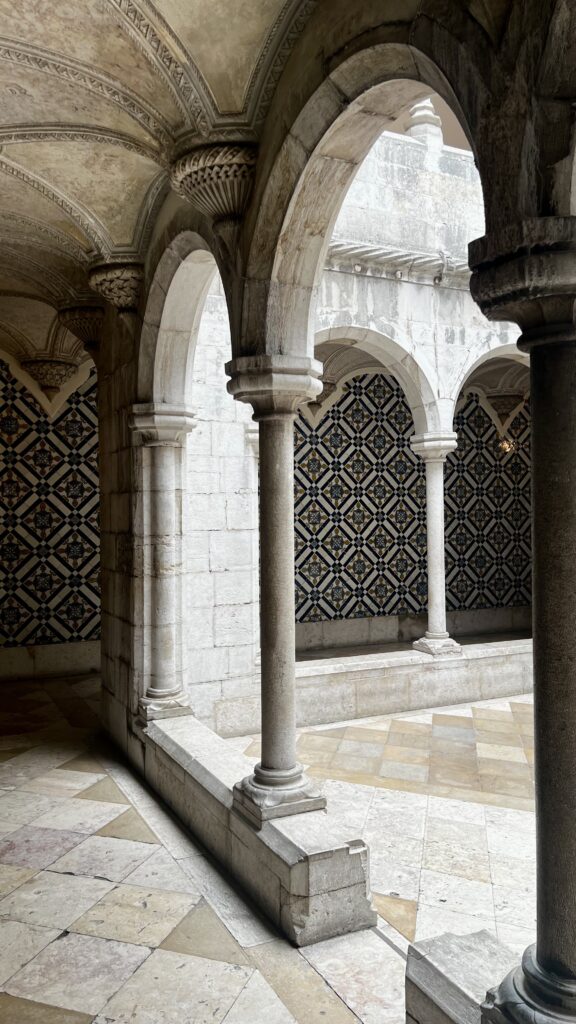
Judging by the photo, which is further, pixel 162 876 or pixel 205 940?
pixel 162 876

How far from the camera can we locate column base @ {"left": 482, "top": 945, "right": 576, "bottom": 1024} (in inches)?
67.3

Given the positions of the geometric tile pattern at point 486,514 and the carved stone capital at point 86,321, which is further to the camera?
the geometric tile pattern at point 486,514

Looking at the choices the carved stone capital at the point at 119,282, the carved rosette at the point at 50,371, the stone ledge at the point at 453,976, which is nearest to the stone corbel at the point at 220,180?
the carved stone capital at the point at 119,282

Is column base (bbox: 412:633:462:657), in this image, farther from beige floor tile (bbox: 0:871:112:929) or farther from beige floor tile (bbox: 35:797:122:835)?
beige floor tile (bbox: 0:871:112:929)

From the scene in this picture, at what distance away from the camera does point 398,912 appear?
341 cm

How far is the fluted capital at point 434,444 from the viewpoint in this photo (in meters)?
7.53

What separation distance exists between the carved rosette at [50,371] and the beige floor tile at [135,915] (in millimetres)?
6083

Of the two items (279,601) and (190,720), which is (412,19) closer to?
(279,601)

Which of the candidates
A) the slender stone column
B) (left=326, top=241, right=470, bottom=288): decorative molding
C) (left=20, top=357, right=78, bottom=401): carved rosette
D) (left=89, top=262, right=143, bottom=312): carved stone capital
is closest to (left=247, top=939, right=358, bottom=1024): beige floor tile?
(left=89, top=262, right=143, bottom=312): carved stone capital

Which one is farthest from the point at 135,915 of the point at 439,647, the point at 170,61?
the point at 439,647

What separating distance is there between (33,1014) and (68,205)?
4002 mm

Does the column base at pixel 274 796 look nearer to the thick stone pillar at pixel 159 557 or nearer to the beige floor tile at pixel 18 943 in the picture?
the beige floor tile at pixel 18 943

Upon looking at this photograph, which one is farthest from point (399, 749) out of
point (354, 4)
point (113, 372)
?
point (354, 4)

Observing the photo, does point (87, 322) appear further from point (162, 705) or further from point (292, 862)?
point (292, 862)
